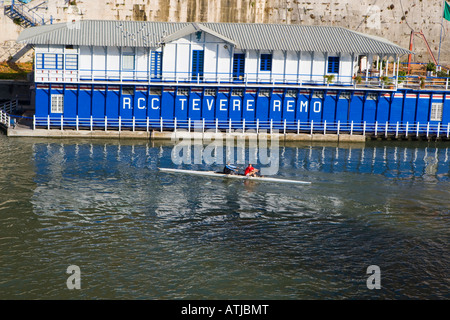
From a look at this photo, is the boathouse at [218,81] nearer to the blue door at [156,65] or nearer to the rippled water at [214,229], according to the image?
the blue door at [156,65]

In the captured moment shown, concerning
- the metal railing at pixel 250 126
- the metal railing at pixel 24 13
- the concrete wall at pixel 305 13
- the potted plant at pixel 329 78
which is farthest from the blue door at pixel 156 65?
the metal railing at pixel 24 13

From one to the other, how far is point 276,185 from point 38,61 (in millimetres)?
25928

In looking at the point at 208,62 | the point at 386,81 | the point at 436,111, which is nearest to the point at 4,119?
the point at 208,62

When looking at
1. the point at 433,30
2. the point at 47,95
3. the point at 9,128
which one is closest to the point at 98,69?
the point at 47,95

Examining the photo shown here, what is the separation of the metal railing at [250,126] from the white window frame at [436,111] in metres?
0.56

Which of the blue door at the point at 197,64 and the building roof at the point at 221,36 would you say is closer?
the building roof at the point at 221,36

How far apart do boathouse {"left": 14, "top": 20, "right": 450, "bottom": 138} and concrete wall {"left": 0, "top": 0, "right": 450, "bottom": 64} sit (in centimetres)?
1430

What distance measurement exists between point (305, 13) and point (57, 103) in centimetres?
3291

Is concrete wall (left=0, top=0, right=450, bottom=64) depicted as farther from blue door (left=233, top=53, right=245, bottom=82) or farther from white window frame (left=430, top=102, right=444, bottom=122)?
white window frame (left=430, top=102, right=444, bottom=122)

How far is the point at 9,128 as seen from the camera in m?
52.2

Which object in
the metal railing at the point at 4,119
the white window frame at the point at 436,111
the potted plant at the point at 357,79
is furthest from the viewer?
the white window frame at the point at 436,111

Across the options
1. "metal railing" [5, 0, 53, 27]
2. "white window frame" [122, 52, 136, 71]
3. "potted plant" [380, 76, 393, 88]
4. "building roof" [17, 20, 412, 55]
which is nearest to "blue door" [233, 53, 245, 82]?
"building roof" [17, 20, 412, 55]

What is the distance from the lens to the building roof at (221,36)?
54.7 meters
